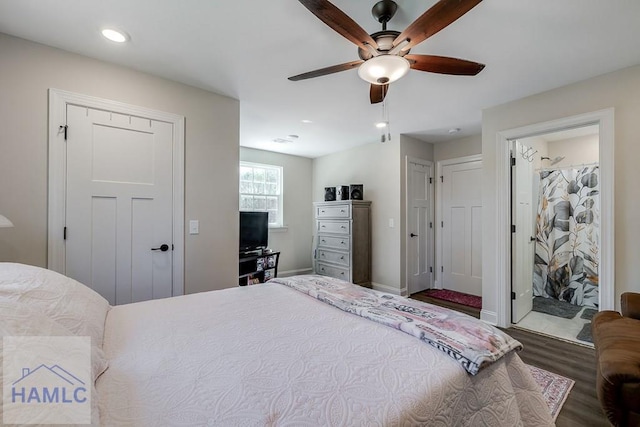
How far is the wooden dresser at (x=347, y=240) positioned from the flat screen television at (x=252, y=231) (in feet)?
3.53

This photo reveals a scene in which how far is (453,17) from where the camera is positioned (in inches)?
51.1

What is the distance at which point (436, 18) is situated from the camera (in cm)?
129

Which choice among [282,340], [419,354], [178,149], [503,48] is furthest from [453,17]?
[178,149]

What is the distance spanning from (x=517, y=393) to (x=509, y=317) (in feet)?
7.55

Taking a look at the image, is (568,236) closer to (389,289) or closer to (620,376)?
(389,289)

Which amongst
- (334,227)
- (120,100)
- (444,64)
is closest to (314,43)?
(444,64)

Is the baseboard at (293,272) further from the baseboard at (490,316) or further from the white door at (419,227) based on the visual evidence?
the baseboard at (490,316)

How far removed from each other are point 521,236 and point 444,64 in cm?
243

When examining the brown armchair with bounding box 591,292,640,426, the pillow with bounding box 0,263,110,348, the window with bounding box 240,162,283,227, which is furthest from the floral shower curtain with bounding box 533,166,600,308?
the pillow with bounding box 0,263,110,348

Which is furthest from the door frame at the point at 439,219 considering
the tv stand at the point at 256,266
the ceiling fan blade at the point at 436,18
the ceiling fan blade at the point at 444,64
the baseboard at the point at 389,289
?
the ceiling fan blade at the point at 436,18

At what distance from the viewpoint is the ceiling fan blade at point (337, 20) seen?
4.00 ft

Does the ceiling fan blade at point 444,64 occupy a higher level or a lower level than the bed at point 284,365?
higher

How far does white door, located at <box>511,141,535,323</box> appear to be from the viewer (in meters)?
3.00

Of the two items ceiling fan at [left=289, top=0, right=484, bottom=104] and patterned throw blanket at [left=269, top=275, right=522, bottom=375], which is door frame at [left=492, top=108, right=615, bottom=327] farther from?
patterned throw blanket at [left=269, top=275, right=522, bottom=375]
